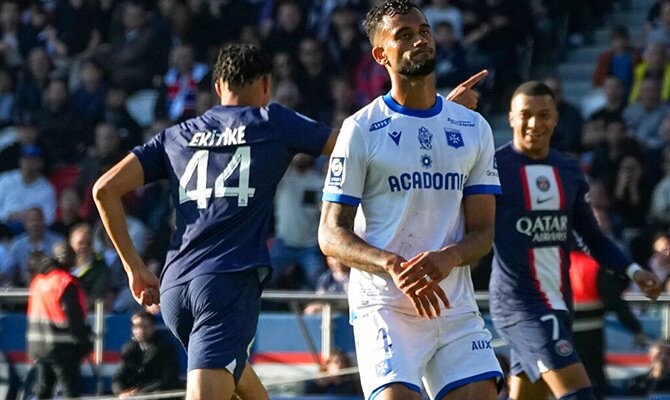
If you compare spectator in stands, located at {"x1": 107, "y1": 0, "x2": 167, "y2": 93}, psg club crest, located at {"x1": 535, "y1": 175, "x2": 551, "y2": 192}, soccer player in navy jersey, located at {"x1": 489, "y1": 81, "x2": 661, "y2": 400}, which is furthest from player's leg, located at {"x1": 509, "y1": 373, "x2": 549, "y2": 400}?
spectator in stands, located at {"x1": 107, "y1": 0, "x2": 167, "y2": 93}

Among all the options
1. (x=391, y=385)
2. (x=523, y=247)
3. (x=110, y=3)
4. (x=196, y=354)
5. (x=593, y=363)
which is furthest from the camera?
(x=110, y=3)

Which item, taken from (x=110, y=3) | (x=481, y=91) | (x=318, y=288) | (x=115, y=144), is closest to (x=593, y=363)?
(x=318, y=288)

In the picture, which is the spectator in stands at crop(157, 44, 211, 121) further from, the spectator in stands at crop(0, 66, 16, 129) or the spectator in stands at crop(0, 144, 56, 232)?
the spectator in stands at crop(0, 66, 16, 129)

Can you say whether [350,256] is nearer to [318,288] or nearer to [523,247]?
[523,247]

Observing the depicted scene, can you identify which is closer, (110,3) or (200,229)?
(200,229)

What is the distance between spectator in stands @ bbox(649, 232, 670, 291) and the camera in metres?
11.8

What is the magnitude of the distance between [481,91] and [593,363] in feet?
19.1

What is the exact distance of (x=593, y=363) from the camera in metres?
9.92

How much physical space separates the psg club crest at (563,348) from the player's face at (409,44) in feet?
8.58

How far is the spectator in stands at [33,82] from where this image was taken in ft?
55.9

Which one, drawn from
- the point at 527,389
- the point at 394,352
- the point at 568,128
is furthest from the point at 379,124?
the point at 568,128

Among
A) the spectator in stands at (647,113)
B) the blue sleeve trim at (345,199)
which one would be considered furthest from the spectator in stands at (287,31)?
the blue sleeve trim at (345,199)

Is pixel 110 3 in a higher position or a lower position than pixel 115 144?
higher

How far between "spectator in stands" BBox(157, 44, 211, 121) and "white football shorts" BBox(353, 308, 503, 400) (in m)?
9.97
